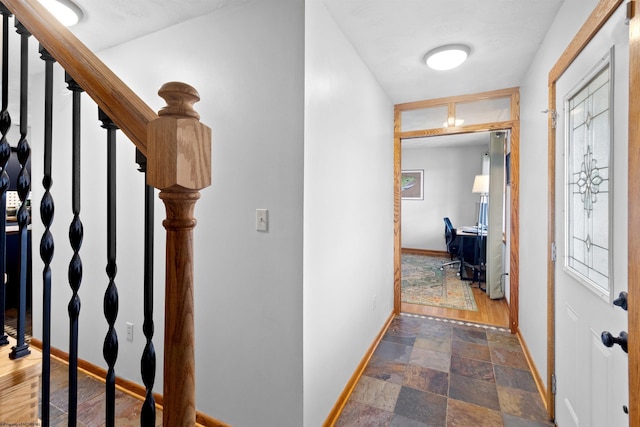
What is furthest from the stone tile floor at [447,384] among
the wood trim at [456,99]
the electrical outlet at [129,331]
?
the wood trim at [456,99]

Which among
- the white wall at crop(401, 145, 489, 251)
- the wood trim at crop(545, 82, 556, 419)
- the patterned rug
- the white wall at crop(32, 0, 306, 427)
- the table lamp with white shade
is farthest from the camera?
the white wall at crop(401, 145, 489, 251)

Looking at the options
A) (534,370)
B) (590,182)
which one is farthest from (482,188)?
(590,182)

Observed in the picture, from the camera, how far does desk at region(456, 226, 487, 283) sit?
4746 millimetres

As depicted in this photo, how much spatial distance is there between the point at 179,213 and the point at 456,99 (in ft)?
10.9

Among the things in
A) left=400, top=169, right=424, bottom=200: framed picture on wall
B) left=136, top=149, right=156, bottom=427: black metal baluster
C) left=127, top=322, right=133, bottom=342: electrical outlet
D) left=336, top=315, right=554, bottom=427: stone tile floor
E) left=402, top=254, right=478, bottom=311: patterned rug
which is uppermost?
left=400, top=169, right=424, bottom=200: framed picture on wall

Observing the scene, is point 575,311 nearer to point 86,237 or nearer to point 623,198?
point 623,198

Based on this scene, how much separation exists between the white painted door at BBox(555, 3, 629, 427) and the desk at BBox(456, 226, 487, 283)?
9.96 ft

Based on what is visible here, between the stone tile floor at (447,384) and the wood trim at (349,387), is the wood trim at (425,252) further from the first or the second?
the wood trim at (349,387)

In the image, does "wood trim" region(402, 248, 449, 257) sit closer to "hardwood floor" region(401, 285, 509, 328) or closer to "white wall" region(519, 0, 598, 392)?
"hardwood floor" region(401, 285, 509, 328)

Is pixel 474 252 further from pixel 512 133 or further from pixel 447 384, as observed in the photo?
pixel 447 384

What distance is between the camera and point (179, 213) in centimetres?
60

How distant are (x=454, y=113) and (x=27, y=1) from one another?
3325mm

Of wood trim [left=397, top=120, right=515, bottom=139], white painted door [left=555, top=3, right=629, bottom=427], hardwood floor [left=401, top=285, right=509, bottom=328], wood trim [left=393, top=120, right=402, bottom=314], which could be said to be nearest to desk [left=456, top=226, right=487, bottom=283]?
hardwood floor [left=401, top=285, right=509, bottom=328]

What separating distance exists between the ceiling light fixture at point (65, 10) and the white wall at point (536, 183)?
275 centimetres
